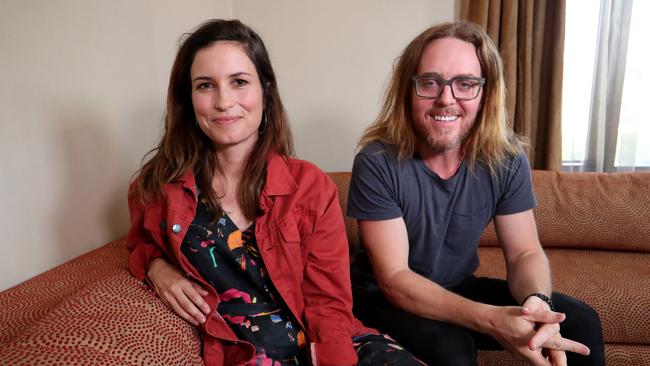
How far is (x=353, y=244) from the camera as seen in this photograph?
1893mm

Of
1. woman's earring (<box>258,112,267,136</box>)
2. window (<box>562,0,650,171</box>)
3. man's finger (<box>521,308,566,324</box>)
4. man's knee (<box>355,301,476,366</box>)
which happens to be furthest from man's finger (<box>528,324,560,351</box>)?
window (<box>562,0,650,171</box>)

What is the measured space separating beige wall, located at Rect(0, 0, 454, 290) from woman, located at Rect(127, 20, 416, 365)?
0.29m

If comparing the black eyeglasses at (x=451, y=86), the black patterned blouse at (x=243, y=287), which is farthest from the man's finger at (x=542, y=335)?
the black eyeglasses at (x=451, y=86)

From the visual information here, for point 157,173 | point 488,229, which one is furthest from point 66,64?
point 488,229

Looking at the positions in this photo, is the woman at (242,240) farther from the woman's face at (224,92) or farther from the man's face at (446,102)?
the man's face at (446,102)

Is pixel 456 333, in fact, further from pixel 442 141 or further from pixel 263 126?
pixel 263 126

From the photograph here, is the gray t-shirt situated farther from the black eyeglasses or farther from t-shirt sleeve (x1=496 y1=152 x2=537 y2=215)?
the black eyeglasses

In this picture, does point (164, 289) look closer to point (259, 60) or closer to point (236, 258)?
point (236, 258)

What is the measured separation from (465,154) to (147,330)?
104 centimetres

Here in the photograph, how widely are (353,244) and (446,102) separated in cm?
86

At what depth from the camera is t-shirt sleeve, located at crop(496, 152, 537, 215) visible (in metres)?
1.33

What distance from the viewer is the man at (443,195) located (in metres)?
1.21

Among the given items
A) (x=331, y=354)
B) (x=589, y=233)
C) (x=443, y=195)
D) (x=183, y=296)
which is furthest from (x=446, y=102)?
(x=589, y=233)

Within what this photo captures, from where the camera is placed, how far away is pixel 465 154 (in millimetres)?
1358
